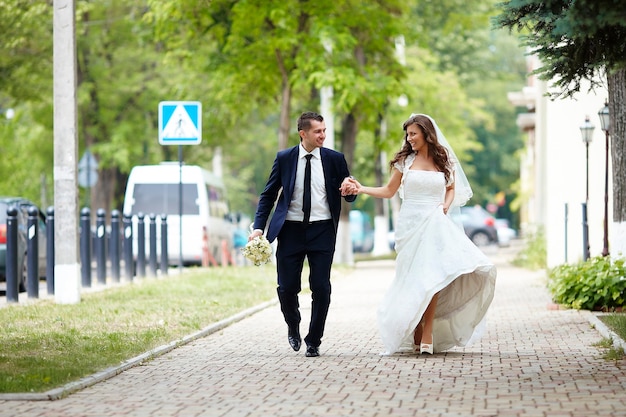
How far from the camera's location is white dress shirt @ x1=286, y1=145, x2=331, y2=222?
35.1 ft

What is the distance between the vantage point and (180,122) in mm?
21625

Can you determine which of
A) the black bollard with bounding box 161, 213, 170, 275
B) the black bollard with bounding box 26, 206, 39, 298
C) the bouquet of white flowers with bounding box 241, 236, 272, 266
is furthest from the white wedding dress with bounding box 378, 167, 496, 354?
the black bollard with bounding box 161, 213, 170, 275

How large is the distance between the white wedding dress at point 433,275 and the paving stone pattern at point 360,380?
235 mm

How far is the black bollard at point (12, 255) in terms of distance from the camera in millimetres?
16344

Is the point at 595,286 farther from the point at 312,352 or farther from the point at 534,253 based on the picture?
the point at 534,253

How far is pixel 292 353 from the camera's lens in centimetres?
1098

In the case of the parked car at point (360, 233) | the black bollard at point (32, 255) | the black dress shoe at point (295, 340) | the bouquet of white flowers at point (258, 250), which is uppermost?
the bouquet of white flowers at point (258, 250)

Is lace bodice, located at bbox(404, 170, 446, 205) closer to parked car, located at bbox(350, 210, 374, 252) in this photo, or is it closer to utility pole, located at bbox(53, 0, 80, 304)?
utility pole, located at bbox(53, 0, 80, 304)

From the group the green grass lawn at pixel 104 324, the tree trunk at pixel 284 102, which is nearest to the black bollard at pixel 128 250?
the green grass lawn at pixel 104 324

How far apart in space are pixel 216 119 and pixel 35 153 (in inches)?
449

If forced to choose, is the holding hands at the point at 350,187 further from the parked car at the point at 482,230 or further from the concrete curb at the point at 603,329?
the parked car at the point at 482,230

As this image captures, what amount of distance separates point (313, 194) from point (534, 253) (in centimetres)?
1849

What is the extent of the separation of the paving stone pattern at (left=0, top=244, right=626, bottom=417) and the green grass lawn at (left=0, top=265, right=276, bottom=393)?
1.12 ft

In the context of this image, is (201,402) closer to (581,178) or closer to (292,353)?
(292,353)
